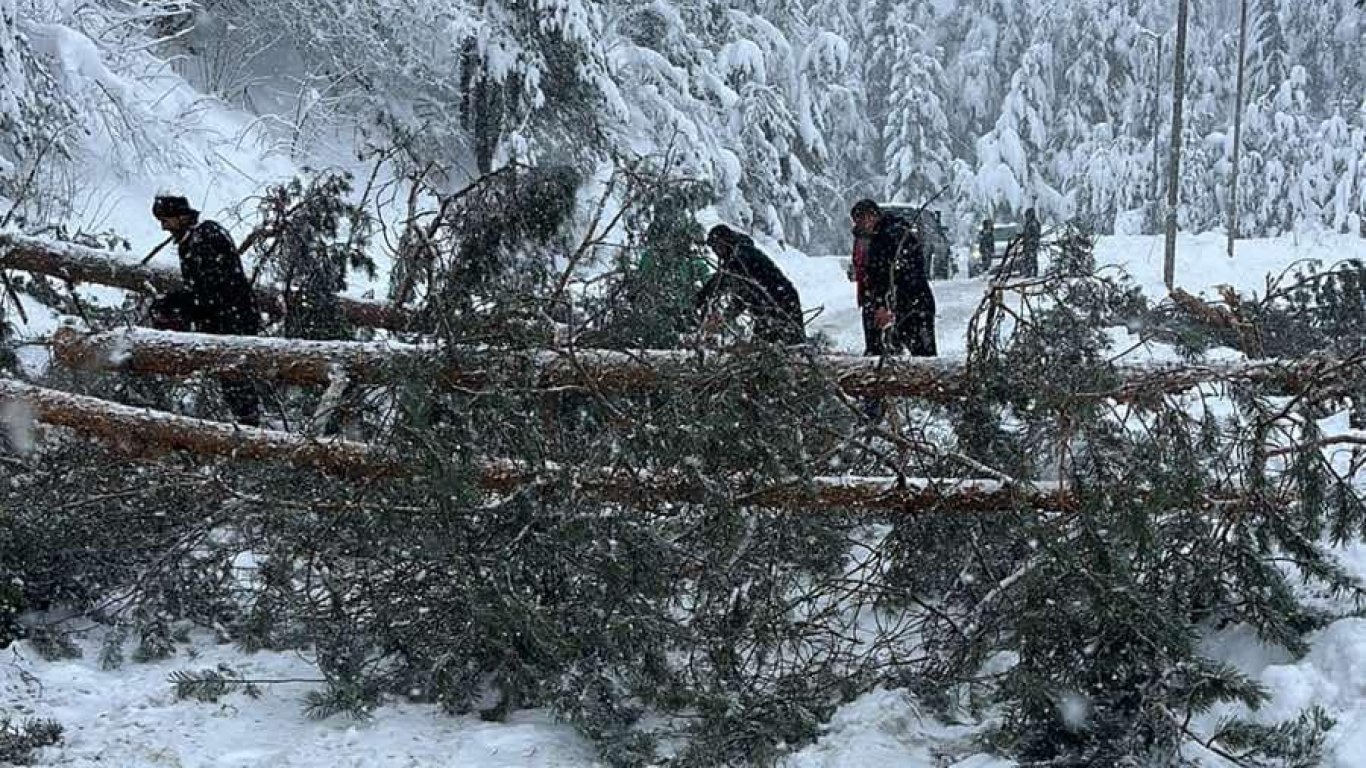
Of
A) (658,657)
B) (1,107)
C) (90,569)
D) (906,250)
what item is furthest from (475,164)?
(658,657)

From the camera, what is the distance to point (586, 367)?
5.18 m

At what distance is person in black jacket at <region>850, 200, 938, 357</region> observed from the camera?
22.5ft

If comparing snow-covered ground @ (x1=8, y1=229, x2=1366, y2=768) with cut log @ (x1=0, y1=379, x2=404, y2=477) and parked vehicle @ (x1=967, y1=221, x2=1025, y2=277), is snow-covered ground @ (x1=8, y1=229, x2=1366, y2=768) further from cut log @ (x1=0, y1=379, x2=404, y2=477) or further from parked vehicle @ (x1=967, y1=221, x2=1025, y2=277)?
parked vehicle @ (x1=967, y1=221, x2=1025, y2=277)

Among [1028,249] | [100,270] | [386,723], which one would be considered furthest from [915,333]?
[100,270]

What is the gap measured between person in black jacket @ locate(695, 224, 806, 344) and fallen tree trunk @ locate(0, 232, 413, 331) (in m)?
2.05

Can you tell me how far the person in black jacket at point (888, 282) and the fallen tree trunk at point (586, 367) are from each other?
1.30 m

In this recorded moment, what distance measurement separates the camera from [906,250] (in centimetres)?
691

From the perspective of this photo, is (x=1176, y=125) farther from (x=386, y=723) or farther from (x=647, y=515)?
(x=386, y=723)

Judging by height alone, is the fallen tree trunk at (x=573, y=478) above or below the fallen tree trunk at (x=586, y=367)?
below

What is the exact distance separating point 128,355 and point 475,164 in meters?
12.8

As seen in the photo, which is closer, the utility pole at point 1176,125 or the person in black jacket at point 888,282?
the person in black jacket at point 888,282

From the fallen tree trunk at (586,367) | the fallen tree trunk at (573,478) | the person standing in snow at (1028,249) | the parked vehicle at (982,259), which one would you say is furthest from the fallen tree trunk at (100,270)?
the parked vehicle at (982,259)

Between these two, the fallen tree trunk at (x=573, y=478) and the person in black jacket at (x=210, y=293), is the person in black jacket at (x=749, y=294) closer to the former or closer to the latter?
the fallen tree trunk at (x=573, y=478)

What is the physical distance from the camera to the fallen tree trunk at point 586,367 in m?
4.86
